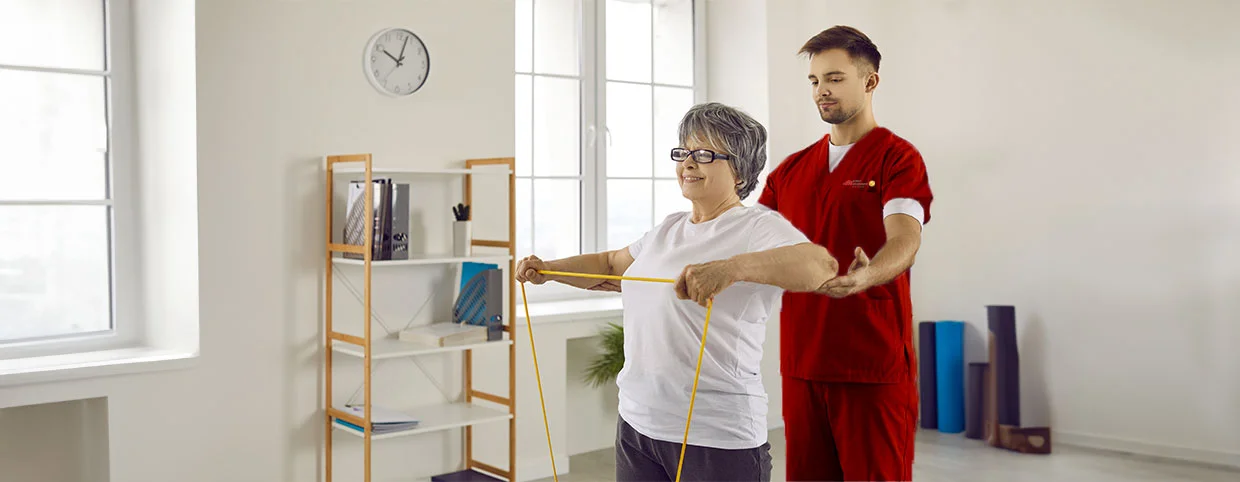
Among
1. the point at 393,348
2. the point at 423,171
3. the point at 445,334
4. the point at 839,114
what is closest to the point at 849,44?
the point at 839,114

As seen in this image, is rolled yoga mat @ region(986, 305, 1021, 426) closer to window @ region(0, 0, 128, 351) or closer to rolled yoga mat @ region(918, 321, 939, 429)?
rolled yoga mat @ region(918, 321, 939, 429)

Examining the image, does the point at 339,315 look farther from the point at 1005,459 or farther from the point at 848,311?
→ the point at 1005,459

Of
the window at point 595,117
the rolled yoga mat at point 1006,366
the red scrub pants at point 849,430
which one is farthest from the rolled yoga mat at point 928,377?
the red scrub pants at point 849,430

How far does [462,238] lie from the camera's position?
391cm

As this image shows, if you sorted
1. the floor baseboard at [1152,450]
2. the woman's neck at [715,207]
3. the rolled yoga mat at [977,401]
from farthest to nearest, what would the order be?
the rolled yoga mat at [977,401] → the floor baseboard at [1152,450] → the woman's neck at [715,207]

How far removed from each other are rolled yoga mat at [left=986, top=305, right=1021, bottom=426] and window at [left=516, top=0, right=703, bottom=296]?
1.74 metres

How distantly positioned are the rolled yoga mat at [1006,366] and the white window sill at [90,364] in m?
3.51

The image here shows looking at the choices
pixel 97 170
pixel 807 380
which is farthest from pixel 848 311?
pixel 97 170

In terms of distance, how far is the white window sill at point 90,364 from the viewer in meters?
3.07

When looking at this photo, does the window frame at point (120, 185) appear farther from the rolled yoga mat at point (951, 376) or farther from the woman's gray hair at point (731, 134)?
the rolled yoga mat at point (951, 376)

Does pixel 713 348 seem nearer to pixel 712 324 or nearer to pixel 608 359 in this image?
pixel 712 324

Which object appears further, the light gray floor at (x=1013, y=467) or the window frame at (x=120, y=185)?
the light gray floor at (x=1013, y=467)

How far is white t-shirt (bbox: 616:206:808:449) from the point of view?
193 centimetres

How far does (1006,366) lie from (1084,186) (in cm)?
92
